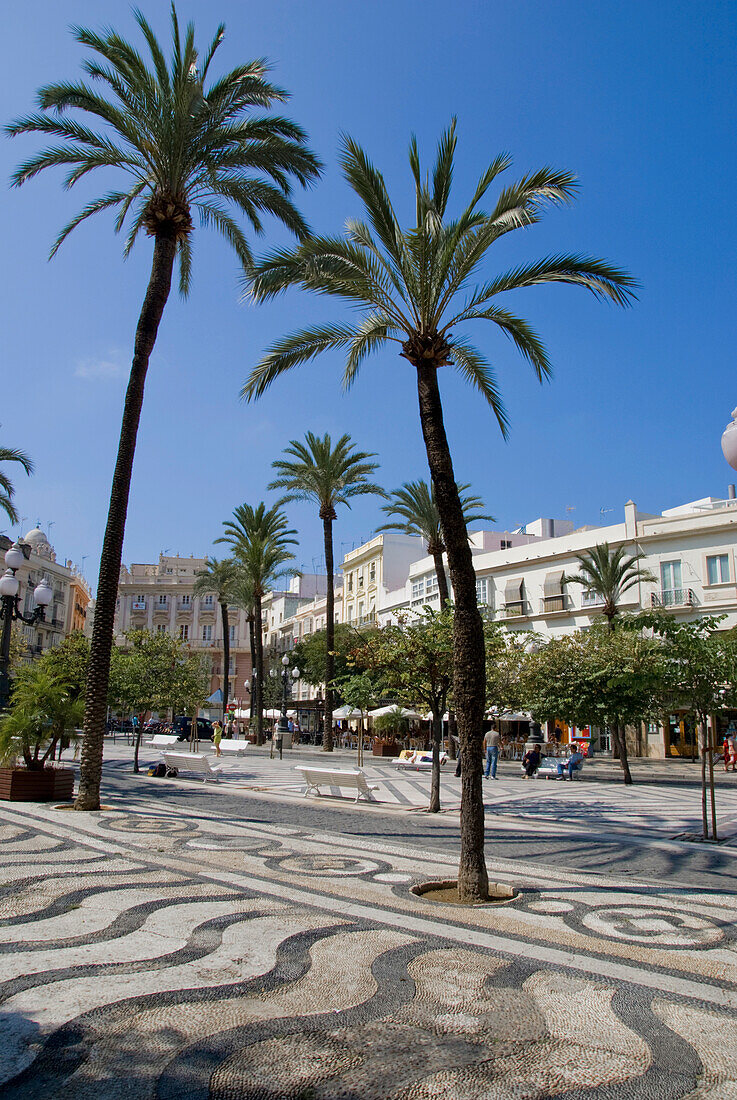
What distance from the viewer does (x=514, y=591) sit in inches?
1788

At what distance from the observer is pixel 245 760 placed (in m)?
30.5

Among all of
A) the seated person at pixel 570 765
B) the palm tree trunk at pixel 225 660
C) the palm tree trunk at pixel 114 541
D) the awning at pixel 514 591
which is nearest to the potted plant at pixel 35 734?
the palm tree trunk at pixel 114 541

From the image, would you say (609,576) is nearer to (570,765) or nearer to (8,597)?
(570,765)

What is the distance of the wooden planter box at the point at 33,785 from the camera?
43.5 feet

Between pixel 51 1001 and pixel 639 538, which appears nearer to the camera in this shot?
pixel 51 1001

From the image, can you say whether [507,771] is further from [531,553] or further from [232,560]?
[232,560]

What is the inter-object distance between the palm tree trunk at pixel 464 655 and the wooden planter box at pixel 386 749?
32.5 m

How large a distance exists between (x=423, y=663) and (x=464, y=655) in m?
7.24

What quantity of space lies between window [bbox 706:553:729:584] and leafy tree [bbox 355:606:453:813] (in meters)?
25.1

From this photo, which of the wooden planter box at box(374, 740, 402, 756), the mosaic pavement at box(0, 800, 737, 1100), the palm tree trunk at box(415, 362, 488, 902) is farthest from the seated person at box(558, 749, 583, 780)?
the palm tree trunk at box(415, 362, 488, 902)

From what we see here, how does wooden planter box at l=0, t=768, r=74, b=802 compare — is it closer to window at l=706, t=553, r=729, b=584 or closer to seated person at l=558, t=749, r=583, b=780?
seated person at l=558, t=749, r=583, b=780

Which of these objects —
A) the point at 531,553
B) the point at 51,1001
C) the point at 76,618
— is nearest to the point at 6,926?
the point at 51,1001

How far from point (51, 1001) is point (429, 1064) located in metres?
2.03

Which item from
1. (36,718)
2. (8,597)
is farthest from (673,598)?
(36,718)
